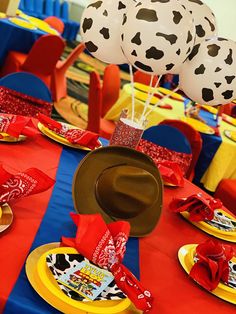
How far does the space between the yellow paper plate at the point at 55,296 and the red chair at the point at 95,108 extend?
6.76 ft

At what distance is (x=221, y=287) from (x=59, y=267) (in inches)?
18.0

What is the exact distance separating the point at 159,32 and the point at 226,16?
7.67 meters

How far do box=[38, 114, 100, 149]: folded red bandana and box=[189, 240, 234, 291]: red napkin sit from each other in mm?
729

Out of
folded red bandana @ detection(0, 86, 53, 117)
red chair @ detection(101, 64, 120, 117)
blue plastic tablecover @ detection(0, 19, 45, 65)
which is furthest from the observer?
blue plastic tablecover @ detection(0, 19, 45, 65)

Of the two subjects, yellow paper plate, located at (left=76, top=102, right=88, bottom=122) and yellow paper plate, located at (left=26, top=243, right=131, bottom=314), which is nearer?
yellow paper plate, located at (left=26, top=243, right=131, bottom=314)

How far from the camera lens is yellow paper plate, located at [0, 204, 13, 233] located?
1.05m

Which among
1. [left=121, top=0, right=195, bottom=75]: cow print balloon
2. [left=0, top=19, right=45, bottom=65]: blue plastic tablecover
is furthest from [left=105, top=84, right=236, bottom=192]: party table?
[left=121, top=0, right=195, bottom=75]: cow print balloon

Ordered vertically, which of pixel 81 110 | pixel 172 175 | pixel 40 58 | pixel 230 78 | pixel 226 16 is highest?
pixel 226 16

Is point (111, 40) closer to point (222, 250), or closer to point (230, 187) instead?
point (222, 250)

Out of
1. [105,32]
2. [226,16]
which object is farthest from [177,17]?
[226,16]

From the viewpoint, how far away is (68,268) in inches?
38.3

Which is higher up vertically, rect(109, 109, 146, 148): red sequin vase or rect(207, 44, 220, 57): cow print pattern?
rect(207, 44, 220, 57): cow print pattern

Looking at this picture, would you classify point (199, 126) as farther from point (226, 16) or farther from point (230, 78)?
point (226, 16)

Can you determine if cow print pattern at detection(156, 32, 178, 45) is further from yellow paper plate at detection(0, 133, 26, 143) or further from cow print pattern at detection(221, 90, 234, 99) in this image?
yellow paper plate at detection(0, 133, 26, 143)
